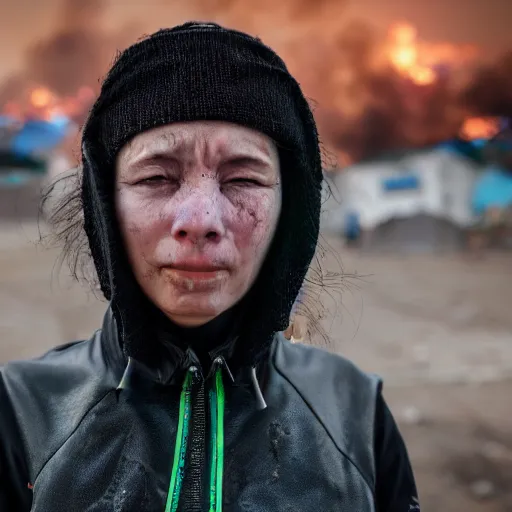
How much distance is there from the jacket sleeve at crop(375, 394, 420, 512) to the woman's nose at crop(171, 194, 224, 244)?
27.8 inches

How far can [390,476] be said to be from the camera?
1385 mm

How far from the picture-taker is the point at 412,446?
4.04 m

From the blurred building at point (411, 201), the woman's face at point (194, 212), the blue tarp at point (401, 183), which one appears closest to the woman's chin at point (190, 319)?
the woman's face at point (194, 212)

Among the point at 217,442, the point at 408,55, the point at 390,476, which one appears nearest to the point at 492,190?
the point at 408,55

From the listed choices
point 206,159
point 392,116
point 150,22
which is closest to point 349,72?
point 392,116

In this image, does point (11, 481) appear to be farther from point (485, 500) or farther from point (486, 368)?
point (486, 368)

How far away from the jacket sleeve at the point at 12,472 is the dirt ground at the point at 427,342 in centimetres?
69

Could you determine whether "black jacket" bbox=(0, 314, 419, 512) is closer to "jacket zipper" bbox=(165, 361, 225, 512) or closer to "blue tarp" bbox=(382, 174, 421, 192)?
"jacket zipper" bbox=(165, 361, 225, 512)

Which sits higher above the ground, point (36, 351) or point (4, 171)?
point (4, 171)

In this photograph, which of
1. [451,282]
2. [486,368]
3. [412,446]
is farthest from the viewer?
[451,282]

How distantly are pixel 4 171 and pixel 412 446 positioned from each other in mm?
16955

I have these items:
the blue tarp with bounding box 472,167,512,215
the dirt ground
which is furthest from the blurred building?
the dirt ground

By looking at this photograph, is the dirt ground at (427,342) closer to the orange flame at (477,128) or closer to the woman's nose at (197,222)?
the woman's nose at (197,222)

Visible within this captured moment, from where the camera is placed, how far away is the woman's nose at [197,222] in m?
1.07
